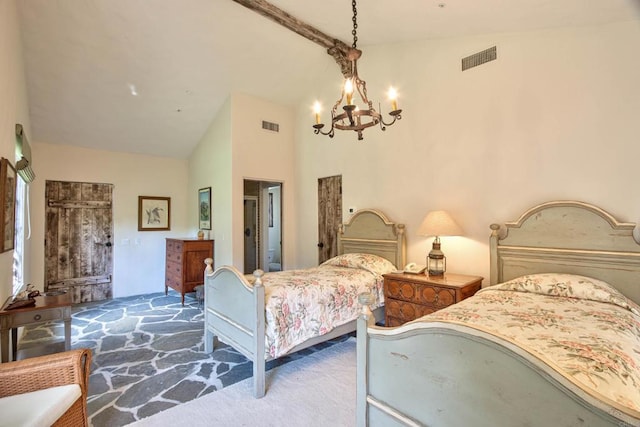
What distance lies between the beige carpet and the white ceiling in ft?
11.9

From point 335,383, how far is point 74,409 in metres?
1.88

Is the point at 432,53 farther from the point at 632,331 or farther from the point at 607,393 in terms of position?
the point at 607,393

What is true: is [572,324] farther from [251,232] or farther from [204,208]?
[251,232]

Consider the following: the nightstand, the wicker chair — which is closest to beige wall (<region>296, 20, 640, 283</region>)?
the nightstand

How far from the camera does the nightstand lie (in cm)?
321

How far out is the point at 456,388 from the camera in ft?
4.66

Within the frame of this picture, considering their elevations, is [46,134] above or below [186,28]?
below

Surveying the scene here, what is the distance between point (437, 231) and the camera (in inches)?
139

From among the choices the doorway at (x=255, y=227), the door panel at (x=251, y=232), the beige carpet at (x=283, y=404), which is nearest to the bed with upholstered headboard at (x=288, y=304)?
the beige carpet at (x=283, y=404)

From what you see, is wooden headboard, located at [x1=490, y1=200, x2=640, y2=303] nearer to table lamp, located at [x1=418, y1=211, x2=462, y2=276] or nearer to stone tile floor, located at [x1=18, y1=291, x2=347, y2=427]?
table lamp, located at [x1=418, y1=211, x2=462, y2=276]

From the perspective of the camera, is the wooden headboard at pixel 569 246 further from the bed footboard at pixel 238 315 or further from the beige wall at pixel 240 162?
the beige wall at pixel 240 162

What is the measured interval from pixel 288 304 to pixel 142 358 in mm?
1825

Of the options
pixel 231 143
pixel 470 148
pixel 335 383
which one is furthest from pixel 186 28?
pixel 335 383

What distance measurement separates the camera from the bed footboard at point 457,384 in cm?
114
